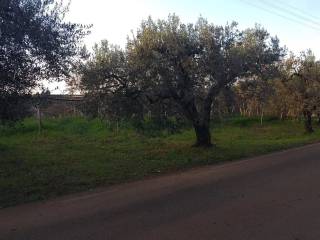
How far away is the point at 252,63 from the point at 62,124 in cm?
1772

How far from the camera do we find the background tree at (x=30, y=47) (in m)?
10.9

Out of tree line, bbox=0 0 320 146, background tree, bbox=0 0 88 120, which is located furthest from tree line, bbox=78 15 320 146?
background tree, bbox=0 0 88 120

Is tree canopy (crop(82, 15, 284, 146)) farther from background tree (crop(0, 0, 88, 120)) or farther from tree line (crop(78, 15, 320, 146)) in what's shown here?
background tree (crop(0, 0, 88, 120))

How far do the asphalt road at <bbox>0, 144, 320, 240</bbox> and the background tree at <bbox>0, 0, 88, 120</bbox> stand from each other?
3.04 m

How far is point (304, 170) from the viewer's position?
47.2ft

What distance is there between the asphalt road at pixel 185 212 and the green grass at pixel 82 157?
4.87 ft

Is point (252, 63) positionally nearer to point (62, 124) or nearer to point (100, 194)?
point (100, 194)

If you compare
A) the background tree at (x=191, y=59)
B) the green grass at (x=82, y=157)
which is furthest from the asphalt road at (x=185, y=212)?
the background tree at (x=191, y=59)

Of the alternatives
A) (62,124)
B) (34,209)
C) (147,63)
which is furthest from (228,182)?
(62,124)

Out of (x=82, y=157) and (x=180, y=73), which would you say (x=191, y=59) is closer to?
(x=180, y=73)

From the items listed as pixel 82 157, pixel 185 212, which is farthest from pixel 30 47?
pixel 82 157

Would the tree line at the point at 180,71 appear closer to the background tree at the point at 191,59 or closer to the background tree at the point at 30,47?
the background tree at the point at 191,59

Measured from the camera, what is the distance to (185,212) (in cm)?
888

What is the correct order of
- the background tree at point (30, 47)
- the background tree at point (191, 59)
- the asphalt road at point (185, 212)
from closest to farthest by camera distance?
the asphalt road at point (185, 212), the background tree at point (30, 47), the background tree at point (191, 59)
